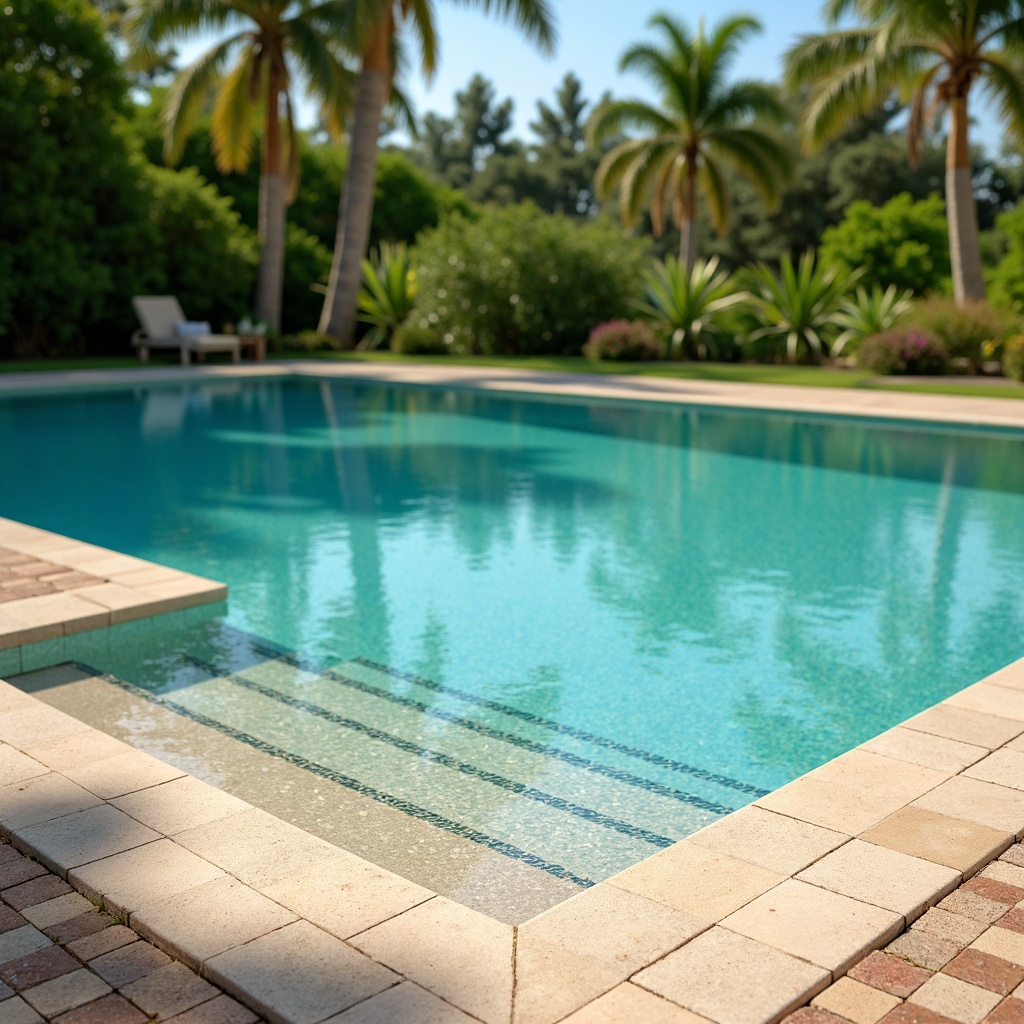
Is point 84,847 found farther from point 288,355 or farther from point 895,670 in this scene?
point 288,355

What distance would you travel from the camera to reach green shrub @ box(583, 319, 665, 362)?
20969 mm

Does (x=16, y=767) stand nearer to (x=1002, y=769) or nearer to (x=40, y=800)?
(x=40, y=800)

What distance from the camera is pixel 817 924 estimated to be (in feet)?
8.68

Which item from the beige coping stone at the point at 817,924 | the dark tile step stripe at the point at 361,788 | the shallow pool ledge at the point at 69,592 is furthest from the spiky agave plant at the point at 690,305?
the beige coping stone at the point at 817,924

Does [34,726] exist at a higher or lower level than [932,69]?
lower

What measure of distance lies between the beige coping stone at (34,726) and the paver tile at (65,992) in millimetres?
1431

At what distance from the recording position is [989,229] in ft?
128

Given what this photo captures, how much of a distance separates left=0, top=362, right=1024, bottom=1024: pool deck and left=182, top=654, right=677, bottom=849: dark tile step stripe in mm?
615

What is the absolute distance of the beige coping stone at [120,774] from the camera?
3.37m

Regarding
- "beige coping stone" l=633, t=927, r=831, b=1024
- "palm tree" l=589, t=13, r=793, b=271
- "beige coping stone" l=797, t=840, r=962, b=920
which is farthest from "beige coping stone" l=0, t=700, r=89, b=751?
"palm tree" l=589, t=13, r=793, b=271

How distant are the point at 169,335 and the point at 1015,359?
1444 centimetres

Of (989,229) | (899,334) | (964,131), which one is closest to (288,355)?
(899,334)

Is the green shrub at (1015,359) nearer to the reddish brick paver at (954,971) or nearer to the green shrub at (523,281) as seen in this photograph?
the green shrub at (523,281)

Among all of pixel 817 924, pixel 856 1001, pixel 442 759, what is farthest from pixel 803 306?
pixel 856 1001
